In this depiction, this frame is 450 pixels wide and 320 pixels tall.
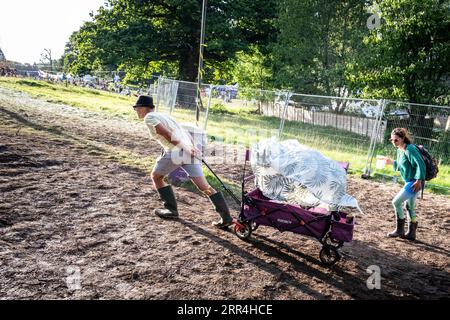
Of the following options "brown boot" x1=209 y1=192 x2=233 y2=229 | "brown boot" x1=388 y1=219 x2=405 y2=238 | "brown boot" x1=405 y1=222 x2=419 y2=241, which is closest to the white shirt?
"brown boot" x1=209 y1=192 x2=233 y2=229

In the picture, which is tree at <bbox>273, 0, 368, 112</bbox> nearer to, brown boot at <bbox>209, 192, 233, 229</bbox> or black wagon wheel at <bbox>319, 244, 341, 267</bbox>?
brown boot at <bbox>209, 192, 233, 229</bbox>

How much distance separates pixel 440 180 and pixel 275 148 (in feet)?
23.1

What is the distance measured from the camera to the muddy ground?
3584 millimetres

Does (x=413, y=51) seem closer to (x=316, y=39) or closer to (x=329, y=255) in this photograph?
(x=316, y=39)

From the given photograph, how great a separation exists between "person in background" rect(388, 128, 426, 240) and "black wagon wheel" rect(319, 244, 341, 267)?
1.78 m

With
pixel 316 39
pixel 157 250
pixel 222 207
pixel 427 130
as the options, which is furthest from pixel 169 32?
pixel 157 250

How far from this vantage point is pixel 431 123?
31.1 feet

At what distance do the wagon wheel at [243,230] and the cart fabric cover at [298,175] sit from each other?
0.50m

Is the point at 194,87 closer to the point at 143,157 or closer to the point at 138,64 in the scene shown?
the point at 143,157

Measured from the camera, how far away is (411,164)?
17.3ft

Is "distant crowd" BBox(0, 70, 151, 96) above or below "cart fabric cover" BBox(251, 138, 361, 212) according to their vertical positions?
above

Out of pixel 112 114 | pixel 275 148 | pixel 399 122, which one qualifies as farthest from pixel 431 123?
pixel 112 114

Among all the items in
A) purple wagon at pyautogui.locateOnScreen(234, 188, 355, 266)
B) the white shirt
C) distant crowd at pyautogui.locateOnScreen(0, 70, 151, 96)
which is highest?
distant crowd at pyautogui.locateOnScreen(0, 70, 151, 96)

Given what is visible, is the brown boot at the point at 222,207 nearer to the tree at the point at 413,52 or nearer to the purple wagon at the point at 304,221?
the purple wagon at the point at 304,221
